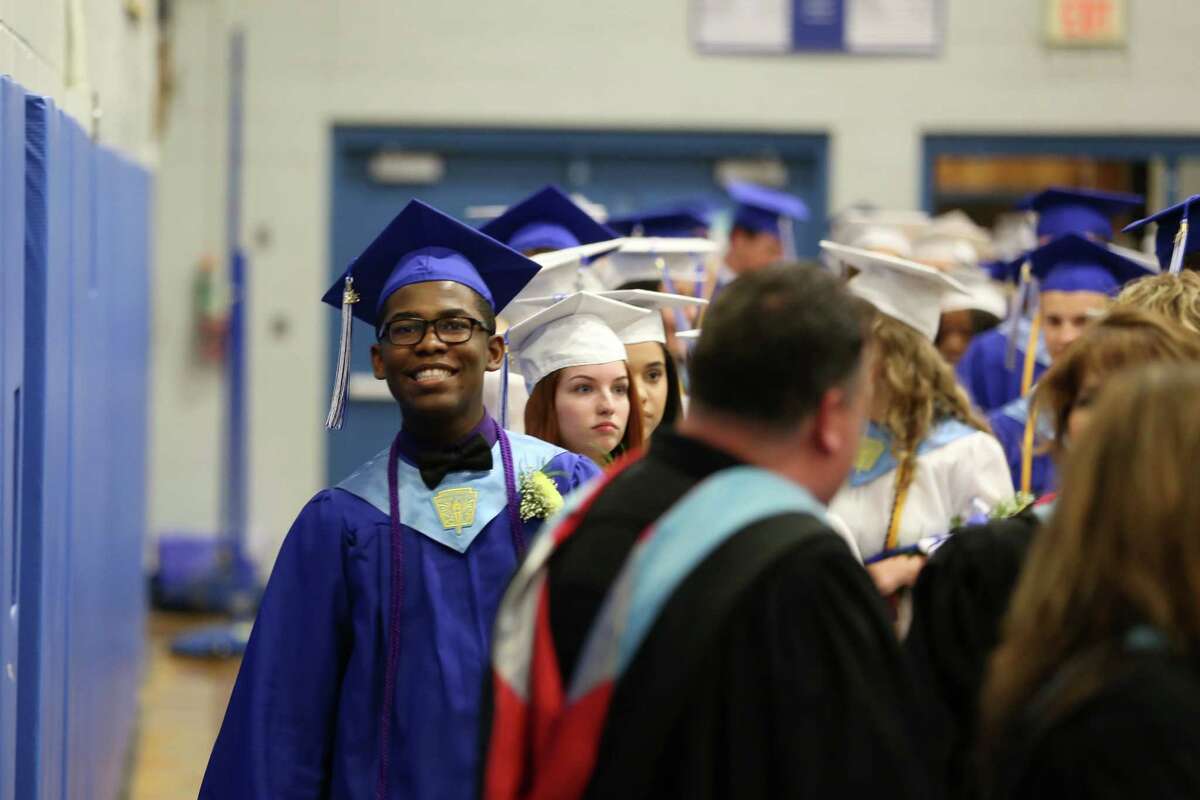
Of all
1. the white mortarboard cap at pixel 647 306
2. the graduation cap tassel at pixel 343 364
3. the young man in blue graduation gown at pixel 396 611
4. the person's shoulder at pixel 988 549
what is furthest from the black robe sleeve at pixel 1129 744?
the white mortarboard cap at pixel 647 306

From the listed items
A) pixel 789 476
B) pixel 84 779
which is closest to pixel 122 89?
pixel 84 779

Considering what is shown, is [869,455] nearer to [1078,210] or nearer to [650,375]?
[650,375]

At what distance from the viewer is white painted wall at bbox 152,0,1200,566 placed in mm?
10016

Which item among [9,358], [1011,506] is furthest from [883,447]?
[9,358]

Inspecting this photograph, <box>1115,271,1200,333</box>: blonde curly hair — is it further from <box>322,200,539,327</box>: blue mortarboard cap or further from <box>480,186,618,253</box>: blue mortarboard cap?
<box>480,186,618,253</box>: blue mortarboard cap

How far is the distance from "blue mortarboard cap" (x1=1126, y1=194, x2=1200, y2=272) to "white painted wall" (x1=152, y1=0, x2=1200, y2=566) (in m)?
6.07

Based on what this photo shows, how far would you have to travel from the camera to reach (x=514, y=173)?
10.3m

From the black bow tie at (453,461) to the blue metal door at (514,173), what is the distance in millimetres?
6923

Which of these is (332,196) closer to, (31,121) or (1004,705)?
(31,121)

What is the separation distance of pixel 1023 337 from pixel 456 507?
3.71m

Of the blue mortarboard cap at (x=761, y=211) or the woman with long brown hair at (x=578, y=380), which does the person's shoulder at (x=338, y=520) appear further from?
the blue mortarboard cap at (x=761, y=211)

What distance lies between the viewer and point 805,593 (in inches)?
75.7

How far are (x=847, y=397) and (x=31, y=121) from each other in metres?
1.93

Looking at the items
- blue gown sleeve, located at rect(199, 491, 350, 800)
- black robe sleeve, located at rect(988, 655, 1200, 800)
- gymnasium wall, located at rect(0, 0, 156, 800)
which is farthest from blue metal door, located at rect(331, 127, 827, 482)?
black robe sleeve, located at rect(988, 655, 1200, 800)
